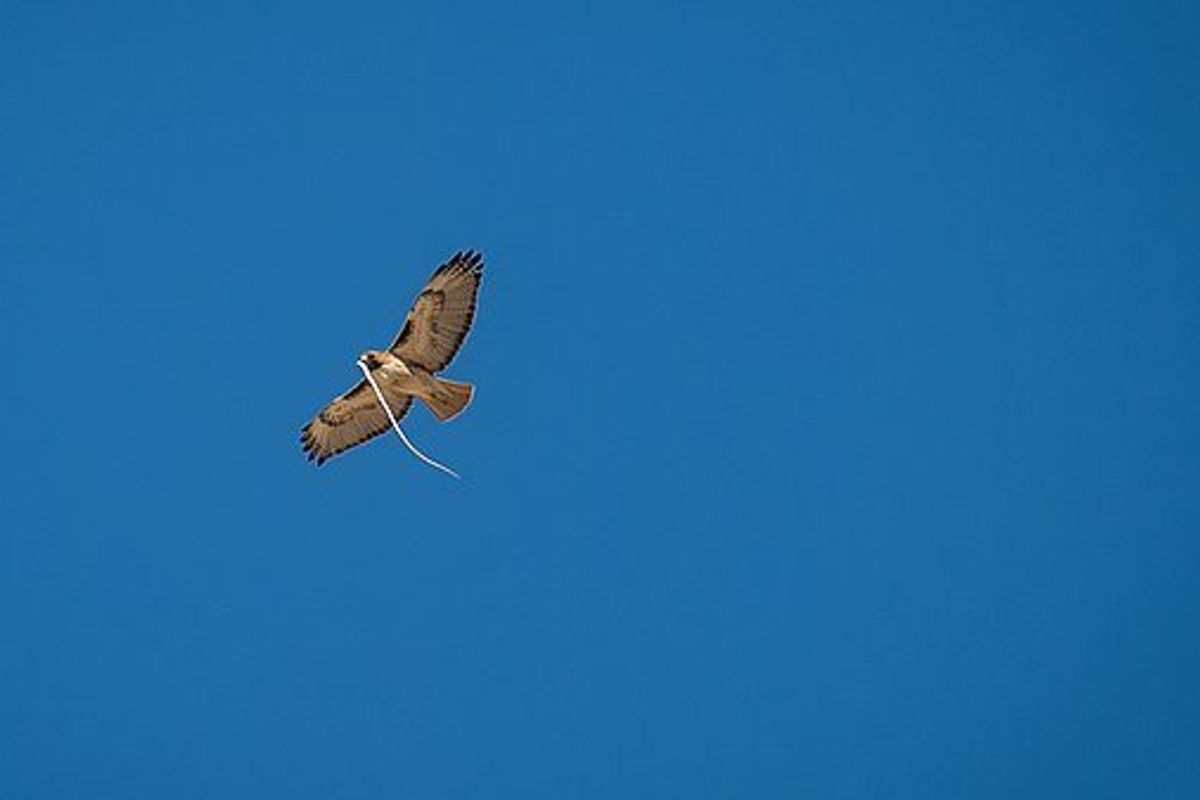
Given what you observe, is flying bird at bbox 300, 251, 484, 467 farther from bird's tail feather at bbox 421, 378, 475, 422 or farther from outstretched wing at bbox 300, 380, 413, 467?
outstretched wing at bbox 300, 380, 413, 467

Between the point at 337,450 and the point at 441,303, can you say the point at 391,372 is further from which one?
the point at 337,450

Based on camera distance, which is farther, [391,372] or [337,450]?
[337,450]

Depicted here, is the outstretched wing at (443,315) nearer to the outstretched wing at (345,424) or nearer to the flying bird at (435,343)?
the flying bird at (435,343)

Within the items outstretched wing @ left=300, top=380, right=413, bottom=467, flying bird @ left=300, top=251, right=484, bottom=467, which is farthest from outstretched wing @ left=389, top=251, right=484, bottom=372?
outstretched wing @ left=300, top=380, right=413, bottom=467

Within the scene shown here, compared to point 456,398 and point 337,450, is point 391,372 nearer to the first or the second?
point 456,398

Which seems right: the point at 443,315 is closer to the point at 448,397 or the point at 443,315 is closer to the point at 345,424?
the point at 448,397

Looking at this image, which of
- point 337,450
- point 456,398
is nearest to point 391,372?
point 456,398
